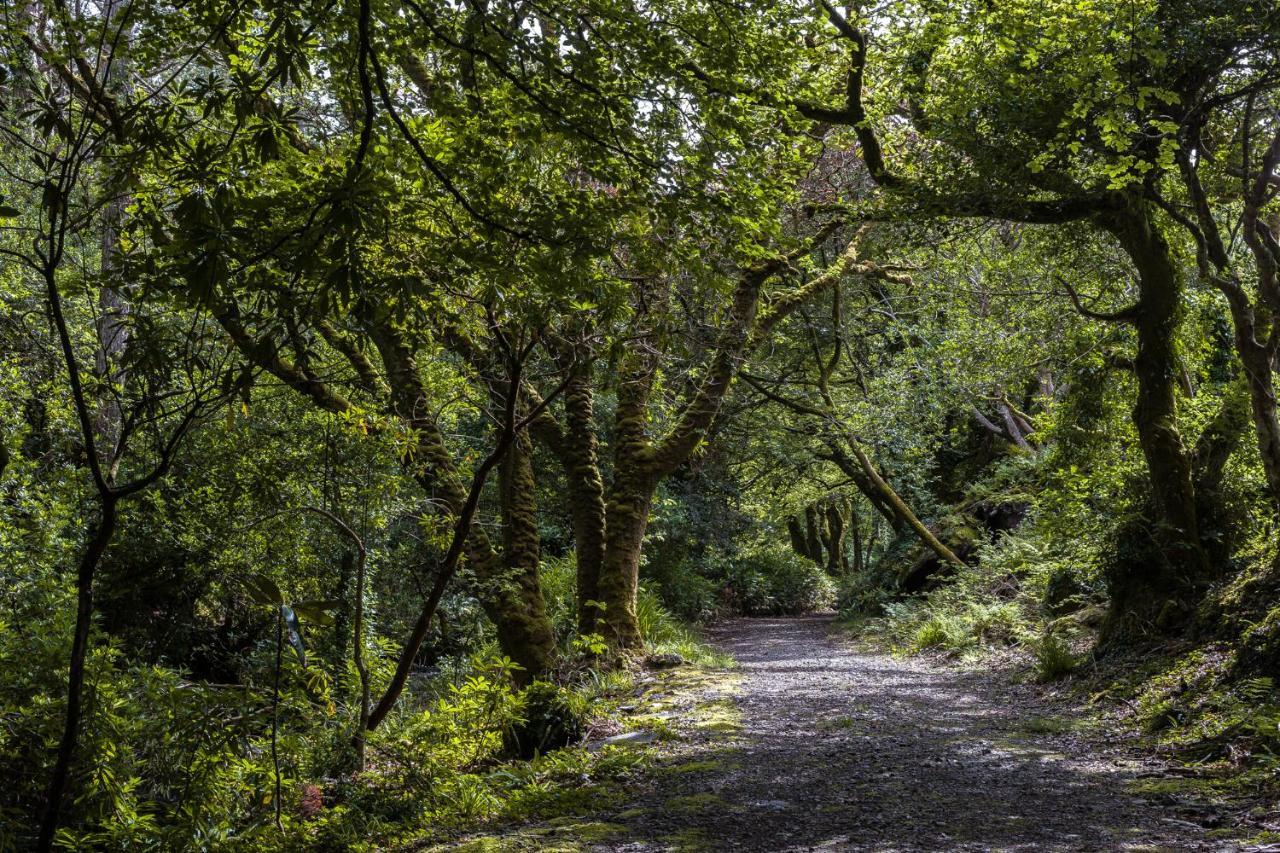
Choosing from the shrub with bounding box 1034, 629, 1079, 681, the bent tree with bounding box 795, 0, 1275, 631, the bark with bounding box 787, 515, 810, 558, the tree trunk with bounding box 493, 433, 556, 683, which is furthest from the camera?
the bark with bounding box 787, 515, 810, 558

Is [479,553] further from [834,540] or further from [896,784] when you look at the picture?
[834,540]

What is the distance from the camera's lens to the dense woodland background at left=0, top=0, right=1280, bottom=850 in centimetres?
393

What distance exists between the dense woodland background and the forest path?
77 cm

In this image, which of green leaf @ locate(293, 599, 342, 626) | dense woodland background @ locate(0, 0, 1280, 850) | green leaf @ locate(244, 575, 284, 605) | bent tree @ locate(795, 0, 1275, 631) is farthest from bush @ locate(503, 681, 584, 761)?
bent tree @ locate(795, 0, 1275, 631)

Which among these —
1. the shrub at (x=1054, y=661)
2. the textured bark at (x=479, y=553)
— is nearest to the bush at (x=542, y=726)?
the textured bark at (x=479, y=553)

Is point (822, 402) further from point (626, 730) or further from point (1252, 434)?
point (626, 730)

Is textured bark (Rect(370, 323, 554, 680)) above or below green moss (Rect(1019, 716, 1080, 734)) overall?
above

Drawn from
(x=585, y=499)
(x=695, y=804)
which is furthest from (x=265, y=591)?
(x=585, y=499)

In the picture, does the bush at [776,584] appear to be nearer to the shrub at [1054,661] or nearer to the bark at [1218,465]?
the shrub at [1054,661]

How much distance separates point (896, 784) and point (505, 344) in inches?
143

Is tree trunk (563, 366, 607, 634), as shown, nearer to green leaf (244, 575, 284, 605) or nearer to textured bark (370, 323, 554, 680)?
textured bark (370, 323, 554, 680)

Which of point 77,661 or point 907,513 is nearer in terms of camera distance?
point 77,661

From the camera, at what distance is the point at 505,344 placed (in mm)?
5168

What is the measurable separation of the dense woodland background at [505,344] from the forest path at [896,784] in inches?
30.5
